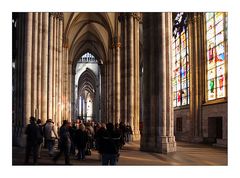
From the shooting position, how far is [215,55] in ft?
76.1

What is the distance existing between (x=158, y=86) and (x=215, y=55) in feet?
27.8

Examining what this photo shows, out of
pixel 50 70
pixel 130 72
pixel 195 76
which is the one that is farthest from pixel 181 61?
pixel 50 70

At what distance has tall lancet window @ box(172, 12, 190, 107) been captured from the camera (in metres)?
29.2

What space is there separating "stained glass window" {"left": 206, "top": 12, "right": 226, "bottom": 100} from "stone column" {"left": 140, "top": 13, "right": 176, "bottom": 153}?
6.78m

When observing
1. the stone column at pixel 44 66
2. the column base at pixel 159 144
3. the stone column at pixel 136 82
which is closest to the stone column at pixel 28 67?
the stone column at pixel 44 66

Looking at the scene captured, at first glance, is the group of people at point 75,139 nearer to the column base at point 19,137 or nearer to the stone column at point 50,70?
the column base at point 19,137

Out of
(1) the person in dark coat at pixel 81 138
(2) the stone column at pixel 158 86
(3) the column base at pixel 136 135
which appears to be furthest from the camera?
(3) the column base at pixel 136 135

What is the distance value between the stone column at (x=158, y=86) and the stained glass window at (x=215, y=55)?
678 centimetres

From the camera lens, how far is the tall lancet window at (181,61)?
29.2 m

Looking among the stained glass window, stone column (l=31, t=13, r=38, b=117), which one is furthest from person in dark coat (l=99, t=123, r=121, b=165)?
the stained glass window

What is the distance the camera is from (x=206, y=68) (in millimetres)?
24641

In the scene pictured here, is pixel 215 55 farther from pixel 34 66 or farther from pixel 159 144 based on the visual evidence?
pixel 34 66

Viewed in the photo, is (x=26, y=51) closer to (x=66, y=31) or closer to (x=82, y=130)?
(x=82, y=130)
